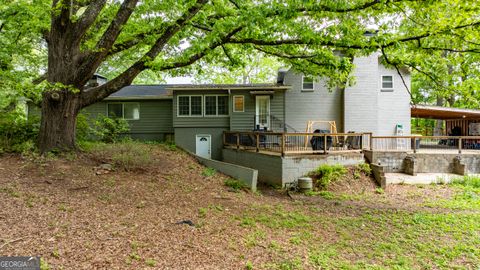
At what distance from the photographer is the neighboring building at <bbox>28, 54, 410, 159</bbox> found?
48.1ft

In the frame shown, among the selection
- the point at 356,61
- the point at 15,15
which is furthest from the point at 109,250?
the point at 356,61

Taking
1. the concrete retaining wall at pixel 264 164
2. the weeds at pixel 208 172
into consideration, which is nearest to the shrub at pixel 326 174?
the concrete retaining wall at pixel 264 164

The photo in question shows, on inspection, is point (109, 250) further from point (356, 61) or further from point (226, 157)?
point (356, 61)

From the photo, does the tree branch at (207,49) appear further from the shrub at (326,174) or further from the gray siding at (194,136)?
the gray siding at (194,136)

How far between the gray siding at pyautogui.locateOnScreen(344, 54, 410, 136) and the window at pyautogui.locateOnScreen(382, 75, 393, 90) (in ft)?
0.57

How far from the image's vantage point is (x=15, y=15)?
9.27 metres

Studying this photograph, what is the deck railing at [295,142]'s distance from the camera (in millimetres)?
10074

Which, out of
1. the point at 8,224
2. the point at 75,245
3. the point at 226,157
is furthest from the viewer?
the point at 226,157

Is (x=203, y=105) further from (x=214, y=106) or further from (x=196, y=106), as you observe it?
(x=214, y=106)

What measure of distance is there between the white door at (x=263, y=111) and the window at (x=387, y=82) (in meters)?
6.47

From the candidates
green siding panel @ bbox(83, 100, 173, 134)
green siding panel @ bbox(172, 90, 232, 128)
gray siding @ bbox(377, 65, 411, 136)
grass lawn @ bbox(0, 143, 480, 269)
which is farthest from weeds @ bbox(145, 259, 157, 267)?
gray siding @ bbox(377, 65, 411, 136)

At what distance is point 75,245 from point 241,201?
4252mm

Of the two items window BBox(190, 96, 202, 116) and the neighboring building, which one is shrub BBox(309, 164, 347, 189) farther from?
window BBox(190, 96, 202, 116)

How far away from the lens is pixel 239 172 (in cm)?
998
